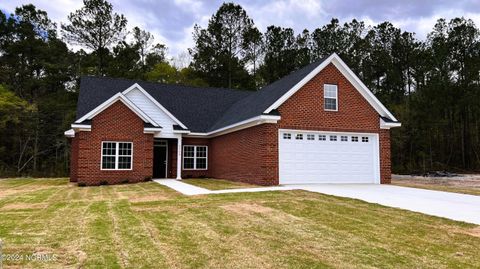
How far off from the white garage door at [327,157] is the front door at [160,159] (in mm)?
8914

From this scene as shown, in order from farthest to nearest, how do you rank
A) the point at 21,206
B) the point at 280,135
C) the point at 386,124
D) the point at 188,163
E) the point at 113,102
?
the point at 188,163 < the point at 113,102 < the point at 386,124 < the point at 280,135 < the point at 21,206

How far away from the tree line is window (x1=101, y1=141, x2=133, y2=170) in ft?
44.0

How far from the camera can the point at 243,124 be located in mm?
16844

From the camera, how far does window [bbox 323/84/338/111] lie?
16.9m

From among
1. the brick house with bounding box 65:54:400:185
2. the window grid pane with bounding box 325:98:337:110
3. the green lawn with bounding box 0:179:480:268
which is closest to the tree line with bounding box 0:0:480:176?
the brick house with bounding box 65:54:400:185

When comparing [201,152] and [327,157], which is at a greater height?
[201,152]

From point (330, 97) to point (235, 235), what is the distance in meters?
11.9

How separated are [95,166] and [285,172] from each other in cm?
917

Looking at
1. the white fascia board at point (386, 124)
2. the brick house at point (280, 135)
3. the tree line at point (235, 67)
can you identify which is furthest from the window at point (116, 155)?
the tree line at point (235, 67)

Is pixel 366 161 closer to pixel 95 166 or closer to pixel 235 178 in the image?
pixel 235 178

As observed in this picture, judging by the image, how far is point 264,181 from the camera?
1520 centimetres

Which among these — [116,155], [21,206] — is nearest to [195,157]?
[116,155]

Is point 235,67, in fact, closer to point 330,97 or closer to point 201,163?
point 201,163

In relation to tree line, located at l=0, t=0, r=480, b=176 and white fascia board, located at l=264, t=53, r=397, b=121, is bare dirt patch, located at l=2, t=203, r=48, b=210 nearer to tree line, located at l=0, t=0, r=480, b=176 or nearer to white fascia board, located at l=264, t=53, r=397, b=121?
white fascia board, located at l=264, t=53, r=397, b=121
